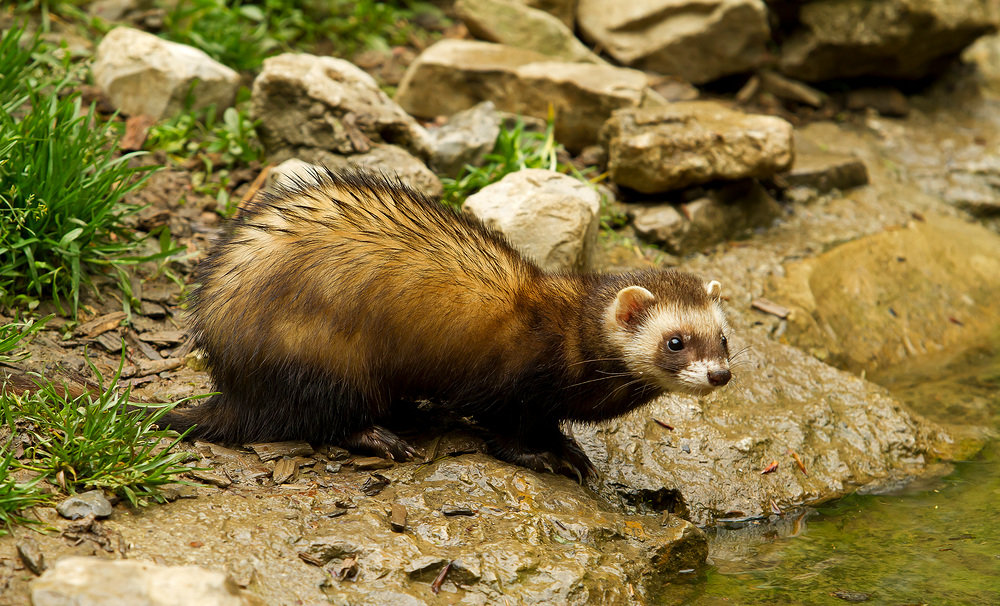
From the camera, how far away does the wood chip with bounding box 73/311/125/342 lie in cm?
622

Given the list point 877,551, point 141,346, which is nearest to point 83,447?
point 141,346

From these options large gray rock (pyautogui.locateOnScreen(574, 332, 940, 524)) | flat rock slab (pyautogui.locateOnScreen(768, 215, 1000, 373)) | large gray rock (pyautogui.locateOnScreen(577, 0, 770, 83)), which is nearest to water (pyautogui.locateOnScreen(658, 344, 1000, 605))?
large gray rock (pyautogui.locateOnScreen(574, 332, 940, 524))

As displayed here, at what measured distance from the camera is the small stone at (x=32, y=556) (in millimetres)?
3803

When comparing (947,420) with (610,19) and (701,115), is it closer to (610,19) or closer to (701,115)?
(701,115)

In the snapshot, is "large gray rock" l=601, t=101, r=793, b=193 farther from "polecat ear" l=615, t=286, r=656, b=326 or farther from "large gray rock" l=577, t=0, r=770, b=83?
"polecat ear" l=615, t=286, r=656, b=326

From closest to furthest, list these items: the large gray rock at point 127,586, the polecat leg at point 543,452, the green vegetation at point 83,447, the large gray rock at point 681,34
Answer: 1. the large gray rock at point 127,586
2. the green vegetation at point 83,447
3. the polecat leg at point 543,452
4. the large gray rock at point 681,34

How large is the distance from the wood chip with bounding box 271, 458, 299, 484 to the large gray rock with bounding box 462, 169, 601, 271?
8.67 feet

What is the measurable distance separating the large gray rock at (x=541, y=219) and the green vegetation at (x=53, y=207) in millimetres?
2597

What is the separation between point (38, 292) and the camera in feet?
20.1

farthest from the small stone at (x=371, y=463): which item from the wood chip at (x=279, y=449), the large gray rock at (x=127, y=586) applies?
the large gray rock at (x=127, y=586)

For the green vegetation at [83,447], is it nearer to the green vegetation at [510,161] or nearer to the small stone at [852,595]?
the small stone at [852,595]

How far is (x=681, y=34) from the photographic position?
1106 centimetres

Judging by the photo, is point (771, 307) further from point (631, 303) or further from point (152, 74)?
point (152, 74)

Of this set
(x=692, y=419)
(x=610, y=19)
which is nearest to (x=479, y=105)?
(x=610, y=19)
